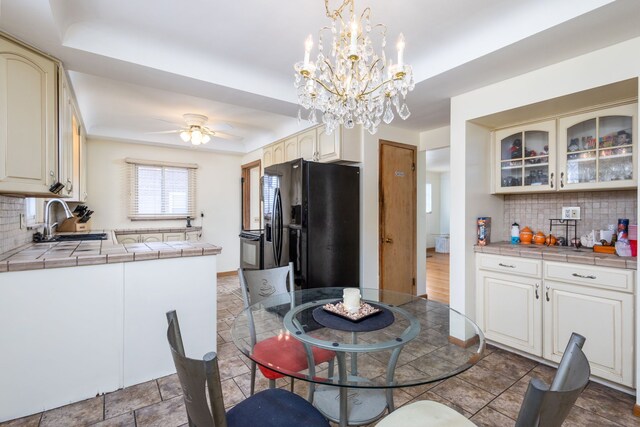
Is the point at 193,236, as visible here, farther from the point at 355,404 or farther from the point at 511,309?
the point at 511,309

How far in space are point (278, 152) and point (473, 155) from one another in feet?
8.50

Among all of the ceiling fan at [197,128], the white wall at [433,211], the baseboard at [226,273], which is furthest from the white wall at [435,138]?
the white wall at [433,211]

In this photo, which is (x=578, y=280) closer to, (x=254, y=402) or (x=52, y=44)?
(x=254, y=402)

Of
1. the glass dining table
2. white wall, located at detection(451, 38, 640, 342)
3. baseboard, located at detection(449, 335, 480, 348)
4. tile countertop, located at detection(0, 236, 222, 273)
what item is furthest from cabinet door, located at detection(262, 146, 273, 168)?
baseboard, located at detection(449, 335, 480, 348)

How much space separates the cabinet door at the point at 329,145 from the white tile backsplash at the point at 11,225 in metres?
2.74

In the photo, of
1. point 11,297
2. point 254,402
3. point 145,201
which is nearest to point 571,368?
point 254,402

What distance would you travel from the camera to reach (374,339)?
4.57 ft

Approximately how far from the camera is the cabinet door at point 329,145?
3.33 m

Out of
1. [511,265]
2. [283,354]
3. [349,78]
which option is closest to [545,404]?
[283,354]

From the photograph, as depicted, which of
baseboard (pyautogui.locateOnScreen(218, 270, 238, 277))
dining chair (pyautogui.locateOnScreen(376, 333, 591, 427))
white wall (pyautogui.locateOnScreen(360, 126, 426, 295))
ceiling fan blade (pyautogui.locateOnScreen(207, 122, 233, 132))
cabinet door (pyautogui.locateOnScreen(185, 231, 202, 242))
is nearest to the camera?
dining chair (pyautogui.locateOnScreen(376, 333, 591, 427))

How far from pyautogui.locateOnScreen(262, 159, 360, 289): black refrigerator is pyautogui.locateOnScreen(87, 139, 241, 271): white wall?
2358mm

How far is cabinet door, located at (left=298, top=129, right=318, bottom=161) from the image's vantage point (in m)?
3.65

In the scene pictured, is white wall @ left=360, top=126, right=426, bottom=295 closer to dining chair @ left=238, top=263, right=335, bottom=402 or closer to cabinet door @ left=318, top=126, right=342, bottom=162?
cabinet door @ left=318, top=126, right=342, bottom=162

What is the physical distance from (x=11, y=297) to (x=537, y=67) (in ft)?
12.5
